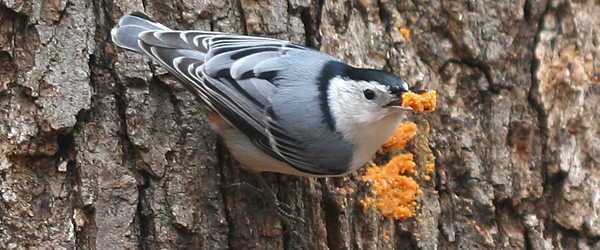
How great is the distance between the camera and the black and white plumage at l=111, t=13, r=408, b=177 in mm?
2137

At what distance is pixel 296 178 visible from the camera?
2383mm

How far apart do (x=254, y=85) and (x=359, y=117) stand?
352 mm

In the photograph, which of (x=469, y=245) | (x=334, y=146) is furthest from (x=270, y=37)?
(x=469, y=245)

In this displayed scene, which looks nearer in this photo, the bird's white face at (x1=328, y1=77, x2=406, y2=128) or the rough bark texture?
the rough bark texture

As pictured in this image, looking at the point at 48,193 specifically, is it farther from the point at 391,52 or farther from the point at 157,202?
the point at 391,52

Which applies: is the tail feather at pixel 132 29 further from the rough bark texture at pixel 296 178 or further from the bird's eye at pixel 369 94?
the bird's eye at pixel 369 94

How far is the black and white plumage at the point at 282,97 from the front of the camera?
7.01 ft

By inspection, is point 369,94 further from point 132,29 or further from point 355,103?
point 132,29

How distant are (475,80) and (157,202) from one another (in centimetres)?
120

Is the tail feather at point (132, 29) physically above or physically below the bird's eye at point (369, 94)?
above

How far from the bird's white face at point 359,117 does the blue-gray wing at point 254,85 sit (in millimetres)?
72

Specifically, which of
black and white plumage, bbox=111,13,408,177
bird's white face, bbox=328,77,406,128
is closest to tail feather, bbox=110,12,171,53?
black and white plumage, bbox=111,13,408,177

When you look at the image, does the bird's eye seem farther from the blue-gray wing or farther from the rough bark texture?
the rough bark texture

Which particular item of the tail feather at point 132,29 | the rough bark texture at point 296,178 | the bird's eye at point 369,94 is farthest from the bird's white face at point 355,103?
the tail feather at point 132,29
